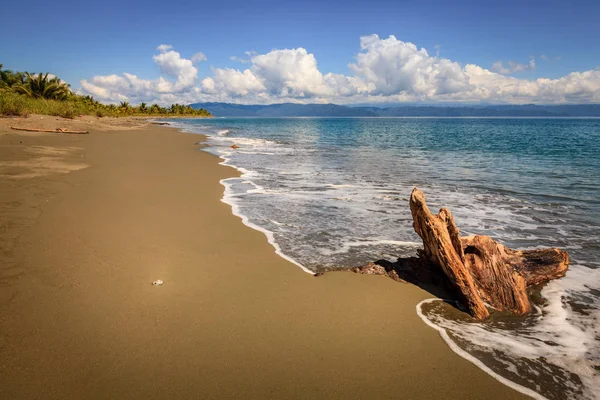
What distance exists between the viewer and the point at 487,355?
3969 mm

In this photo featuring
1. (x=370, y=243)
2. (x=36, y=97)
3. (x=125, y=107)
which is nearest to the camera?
(x=370, y=243)

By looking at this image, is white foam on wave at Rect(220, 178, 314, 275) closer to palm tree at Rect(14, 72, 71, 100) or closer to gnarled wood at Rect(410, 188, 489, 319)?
gnarled wood at Rect(410, 188, 489, 319)

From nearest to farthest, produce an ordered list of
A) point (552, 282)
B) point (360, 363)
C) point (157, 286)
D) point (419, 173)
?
point (360, 363)
point (157, 286)
point (552, 282)
point (419, 173)

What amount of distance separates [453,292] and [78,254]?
21.3ft

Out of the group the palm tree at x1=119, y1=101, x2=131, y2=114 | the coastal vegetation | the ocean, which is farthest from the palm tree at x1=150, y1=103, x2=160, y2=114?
the ocean

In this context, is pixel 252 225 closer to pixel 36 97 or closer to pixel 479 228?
pixel 479 228

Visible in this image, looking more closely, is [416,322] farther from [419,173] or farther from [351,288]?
[419,173]

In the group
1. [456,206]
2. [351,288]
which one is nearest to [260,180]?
[456,206]

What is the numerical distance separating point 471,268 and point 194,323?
4.27 meters

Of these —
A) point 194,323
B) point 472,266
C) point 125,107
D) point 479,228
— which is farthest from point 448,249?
point 125,107

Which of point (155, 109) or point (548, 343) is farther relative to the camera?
point (155, 109)

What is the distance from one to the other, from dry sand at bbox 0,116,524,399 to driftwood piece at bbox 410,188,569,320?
0.71 metres

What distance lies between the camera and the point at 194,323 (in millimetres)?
4285

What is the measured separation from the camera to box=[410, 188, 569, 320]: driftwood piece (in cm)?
489
